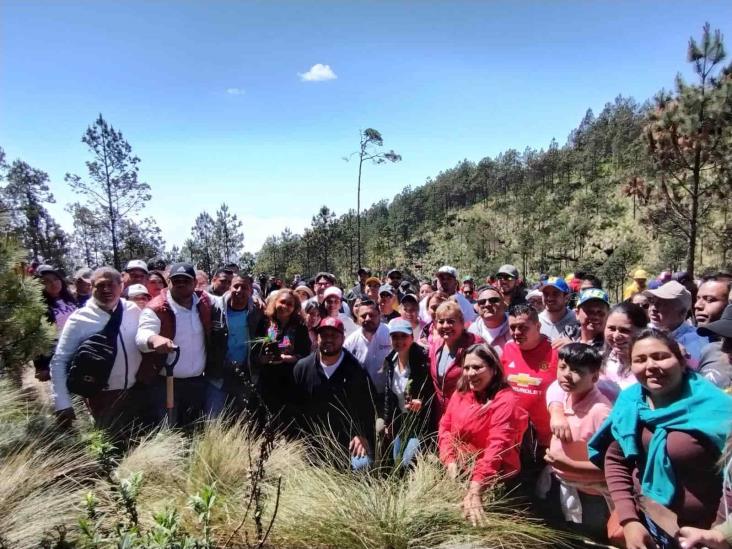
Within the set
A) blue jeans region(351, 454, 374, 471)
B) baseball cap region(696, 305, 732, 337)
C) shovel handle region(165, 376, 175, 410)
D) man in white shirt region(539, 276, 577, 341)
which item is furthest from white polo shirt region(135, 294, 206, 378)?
baseball cap region(696, 305, 732, 337)

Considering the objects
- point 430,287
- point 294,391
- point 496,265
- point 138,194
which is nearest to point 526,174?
point 496,265

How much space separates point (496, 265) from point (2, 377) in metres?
56.3

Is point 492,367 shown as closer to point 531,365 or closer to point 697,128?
point 531,365

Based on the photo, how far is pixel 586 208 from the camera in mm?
66250

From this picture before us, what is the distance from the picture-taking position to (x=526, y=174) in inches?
3497

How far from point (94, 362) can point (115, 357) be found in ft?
0.50

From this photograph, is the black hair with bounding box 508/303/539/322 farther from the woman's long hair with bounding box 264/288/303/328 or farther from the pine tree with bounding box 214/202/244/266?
the pine tree with bounding box 214/202/244/266

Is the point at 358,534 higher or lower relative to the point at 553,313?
lower

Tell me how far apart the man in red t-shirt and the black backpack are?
121 inches

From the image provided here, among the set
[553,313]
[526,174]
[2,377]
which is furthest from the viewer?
[526,174]

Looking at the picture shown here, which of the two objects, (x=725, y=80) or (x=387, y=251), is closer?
Answer: (x=725, y=80)

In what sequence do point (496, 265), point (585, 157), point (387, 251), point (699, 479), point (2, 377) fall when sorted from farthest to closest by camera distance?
point (585, 157), point (387, 251), point (496, 265), point (2, 377), point (699, 479)

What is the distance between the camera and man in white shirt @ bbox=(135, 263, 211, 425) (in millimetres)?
3604

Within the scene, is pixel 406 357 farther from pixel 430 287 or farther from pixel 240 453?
pixel 430 287
